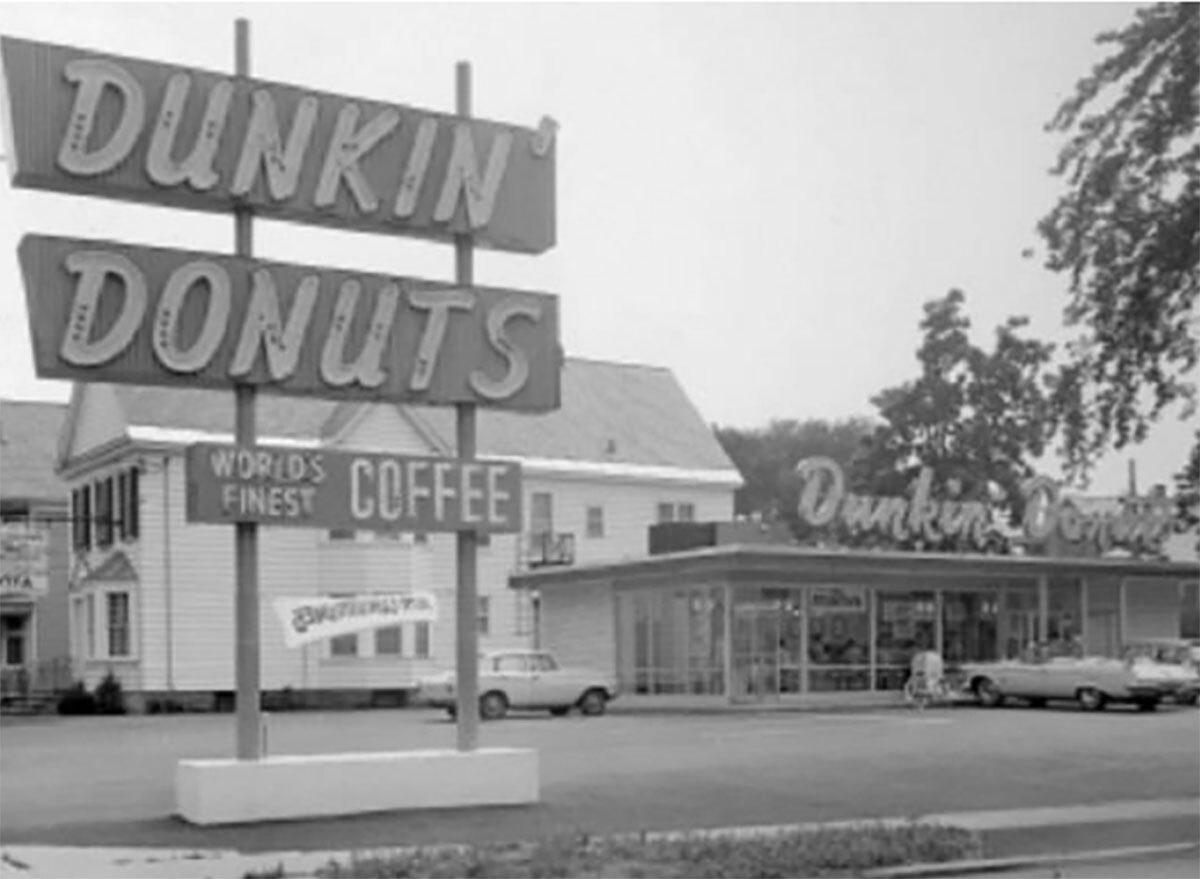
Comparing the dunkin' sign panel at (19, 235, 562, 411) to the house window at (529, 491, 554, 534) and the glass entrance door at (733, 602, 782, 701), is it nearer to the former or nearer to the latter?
the glass entrance door at (733, 602, 782, 701)

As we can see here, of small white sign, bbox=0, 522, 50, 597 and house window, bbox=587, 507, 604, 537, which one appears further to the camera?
house window, bbox=587, 507, 604, 537

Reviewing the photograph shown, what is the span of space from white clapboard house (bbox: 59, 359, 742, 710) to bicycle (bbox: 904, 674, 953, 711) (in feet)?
33.7

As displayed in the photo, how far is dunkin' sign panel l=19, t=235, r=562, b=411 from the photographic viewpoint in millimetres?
17062

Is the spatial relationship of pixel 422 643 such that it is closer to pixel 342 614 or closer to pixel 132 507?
pixel 132 507

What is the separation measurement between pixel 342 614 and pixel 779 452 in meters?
73.6

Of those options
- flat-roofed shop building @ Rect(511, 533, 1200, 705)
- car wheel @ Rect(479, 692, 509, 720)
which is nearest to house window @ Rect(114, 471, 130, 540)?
flat-roofed shop building @ Rect(511, 533, 1200, 705)

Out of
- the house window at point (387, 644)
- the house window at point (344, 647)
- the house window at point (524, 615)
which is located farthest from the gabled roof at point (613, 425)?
the house window at point (344, 647)

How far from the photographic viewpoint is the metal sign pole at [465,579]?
1947cm

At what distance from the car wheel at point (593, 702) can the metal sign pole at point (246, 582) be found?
2288 cm

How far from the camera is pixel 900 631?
47.9m

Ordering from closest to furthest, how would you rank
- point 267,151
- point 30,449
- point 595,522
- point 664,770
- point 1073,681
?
1. point 267,151
2. point 664,770
3. point 1073,681
4. point 595,522
5. point 30,449

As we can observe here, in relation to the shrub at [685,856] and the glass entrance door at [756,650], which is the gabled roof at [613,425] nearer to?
the glass entrance door at [756,650]

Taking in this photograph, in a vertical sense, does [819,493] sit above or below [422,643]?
above

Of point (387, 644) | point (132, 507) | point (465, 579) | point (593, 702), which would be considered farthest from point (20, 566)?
point (387, 644)
